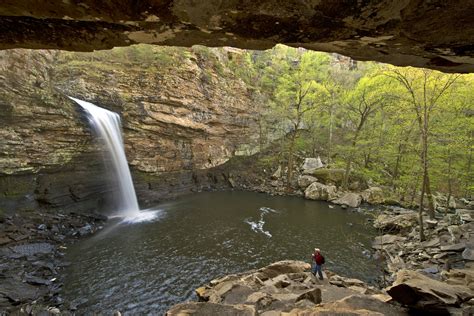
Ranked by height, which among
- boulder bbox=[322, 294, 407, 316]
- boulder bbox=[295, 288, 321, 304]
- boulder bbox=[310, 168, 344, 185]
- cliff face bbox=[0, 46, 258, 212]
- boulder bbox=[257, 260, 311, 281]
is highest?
cliff face bbox=[0, 46, 258, 212]

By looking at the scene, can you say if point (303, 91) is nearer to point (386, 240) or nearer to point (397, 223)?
point (397, 223)

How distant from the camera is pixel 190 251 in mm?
12414

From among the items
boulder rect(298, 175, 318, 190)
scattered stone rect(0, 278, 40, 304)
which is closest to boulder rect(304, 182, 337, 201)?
boulder rect(298, 175, 318, 190)

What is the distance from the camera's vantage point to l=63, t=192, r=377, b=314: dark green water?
9086 mm

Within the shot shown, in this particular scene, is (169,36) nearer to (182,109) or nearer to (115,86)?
(115,86)

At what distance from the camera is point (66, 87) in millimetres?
18375

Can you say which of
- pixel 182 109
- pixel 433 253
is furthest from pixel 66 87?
pixel 433 253

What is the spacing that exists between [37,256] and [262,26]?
42.2ft

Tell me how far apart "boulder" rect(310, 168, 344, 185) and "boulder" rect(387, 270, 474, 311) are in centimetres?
1873

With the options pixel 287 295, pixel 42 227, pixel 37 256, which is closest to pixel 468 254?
pixel 287 295

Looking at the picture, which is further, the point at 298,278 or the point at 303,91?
the point at 303,91

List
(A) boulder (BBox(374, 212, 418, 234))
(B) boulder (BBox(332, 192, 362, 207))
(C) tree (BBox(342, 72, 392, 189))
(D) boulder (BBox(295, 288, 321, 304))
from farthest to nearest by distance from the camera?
(C) tree (BBox(342, 72, 392, 189))
(B) boulder (BBox(332, 192, 362, 207))
(A) boulder (BBox(374, 212, 418, 234))
(D) boulder (BBox(295, 288, 321, 304))

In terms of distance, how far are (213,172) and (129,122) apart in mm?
10298

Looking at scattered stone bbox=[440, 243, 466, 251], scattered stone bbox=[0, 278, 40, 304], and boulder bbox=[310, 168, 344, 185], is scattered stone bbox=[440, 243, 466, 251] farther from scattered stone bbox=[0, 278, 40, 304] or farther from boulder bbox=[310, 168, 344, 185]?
scattered stone bbox=[0, 278, 40, 304]
